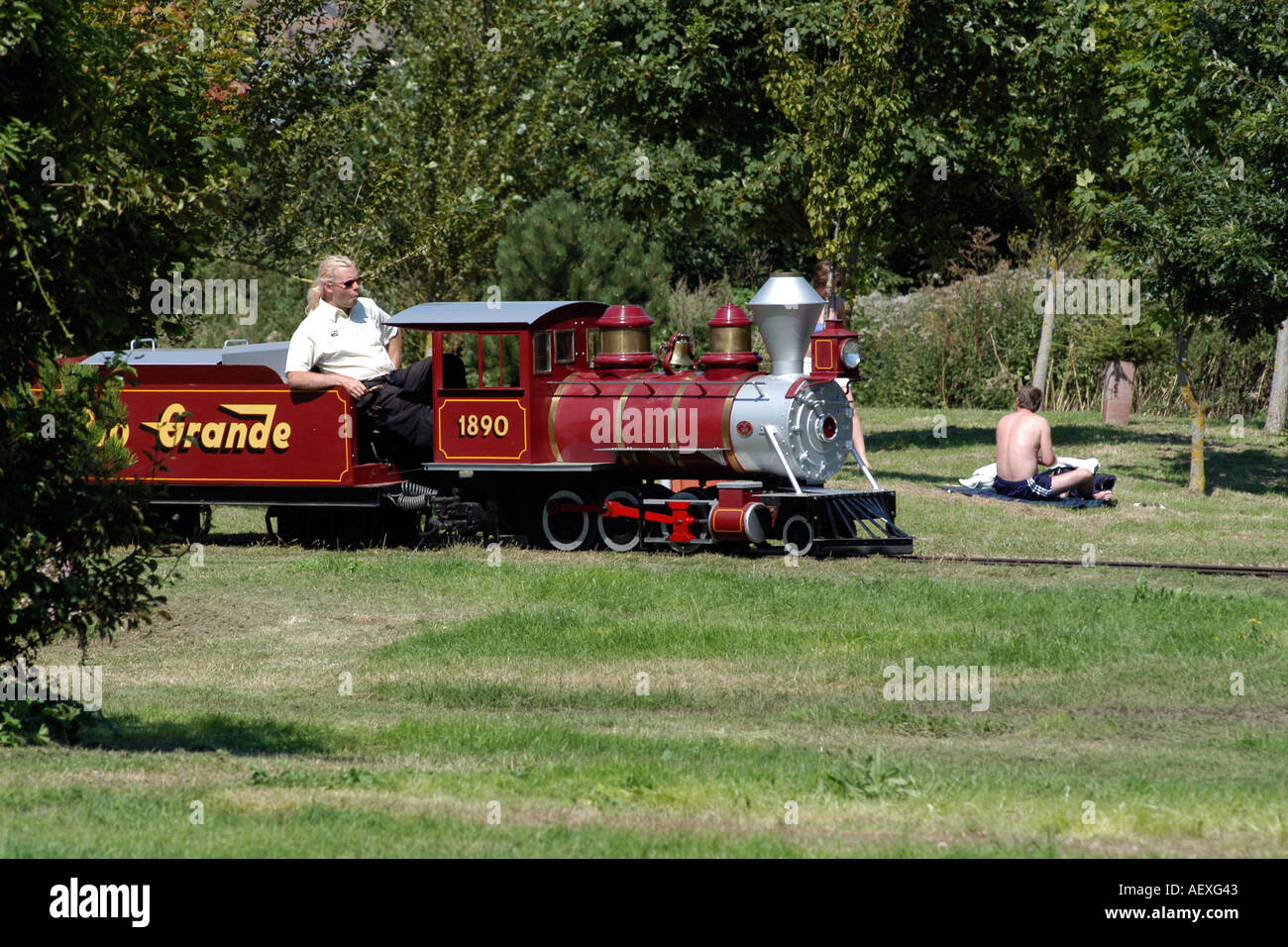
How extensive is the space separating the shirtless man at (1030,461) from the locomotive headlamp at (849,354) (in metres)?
3.78

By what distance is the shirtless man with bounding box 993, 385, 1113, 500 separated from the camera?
17859 millimetres

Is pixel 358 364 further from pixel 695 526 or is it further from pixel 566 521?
pixel 695 526

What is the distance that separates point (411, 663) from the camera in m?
11.1

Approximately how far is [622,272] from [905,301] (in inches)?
301

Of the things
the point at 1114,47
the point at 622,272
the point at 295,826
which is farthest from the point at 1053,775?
the point at 622,272

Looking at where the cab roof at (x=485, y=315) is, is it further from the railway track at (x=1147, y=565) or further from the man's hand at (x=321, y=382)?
the railway track at (x=1147, y=565)

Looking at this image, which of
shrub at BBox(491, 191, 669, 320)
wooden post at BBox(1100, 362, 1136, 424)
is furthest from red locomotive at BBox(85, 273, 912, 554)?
wooden post at BBox(1100, 362, 1136, 424)

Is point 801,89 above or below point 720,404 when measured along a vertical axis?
above

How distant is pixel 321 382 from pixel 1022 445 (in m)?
8.27

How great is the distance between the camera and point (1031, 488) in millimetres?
18031

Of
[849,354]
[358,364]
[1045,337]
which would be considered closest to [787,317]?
[849,354]

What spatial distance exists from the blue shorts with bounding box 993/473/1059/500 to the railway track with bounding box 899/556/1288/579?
3.71 meters
